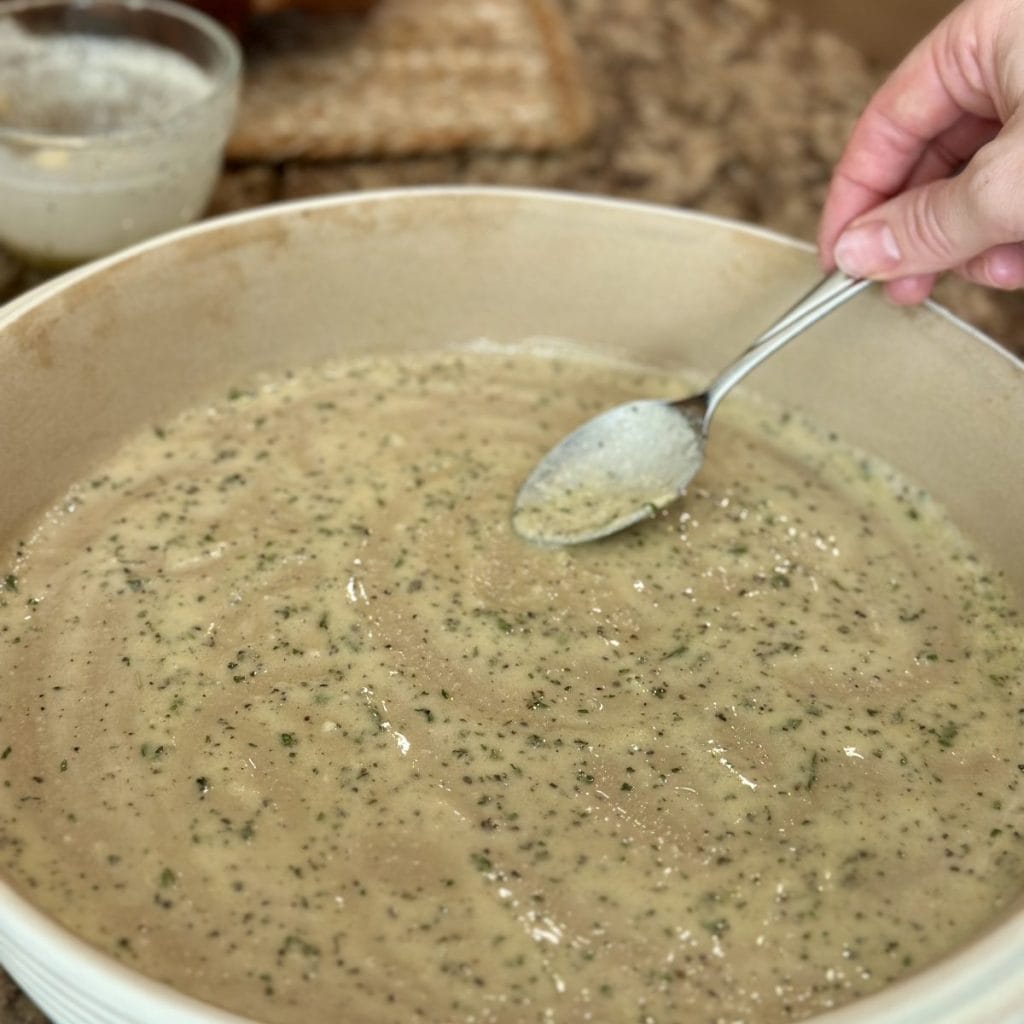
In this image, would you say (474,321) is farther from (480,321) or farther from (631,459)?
(631,459)

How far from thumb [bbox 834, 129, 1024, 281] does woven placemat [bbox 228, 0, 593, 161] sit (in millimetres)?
684

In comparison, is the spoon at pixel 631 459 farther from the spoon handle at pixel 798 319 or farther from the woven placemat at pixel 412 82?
the woven placemat at pixel 412 82

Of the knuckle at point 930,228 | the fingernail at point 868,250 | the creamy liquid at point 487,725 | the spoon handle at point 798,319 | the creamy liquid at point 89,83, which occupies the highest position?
the knuckle at point 930,228

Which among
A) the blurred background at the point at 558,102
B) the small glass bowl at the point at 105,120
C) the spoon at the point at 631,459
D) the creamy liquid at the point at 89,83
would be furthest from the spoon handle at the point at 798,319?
the creamy liquid at the point at 89,83

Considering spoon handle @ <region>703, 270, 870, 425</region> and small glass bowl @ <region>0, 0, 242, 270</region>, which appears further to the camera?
small glass bowl @ <region>0, 0, 242, 270</region>

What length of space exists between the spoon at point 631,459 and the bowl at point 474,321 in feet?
0.31

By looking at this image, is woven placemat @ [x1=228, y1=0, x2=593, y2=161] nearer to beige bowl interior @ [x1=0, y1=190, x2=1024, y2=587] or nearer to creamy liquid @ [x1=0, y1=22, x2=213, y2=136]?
creamy liquid @ [x1=0, y1=22, x2=213, y2=136]

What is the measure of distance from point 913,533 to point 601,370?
0.35 m

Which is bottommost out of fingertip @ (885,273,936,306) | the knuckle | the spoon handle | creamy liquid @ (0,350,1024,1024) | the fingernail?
creamy liquid @ (0,350,1024,1024)

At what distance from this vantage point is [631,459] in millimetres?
1155

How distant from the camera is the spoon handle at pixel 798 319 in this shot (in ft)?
3.62

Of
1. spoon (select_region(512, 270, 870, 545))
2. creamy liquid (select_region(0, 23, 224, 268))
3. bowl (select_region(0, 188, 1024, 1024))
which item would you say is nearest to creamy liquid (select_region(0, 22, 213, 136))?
creamy liquid (select_region(0, 23, 224, 268))

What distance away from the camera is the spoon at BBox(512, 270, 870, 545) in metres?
1.10

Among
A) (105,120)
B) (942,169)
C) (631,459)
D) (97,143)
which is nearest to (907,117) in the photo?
(942,169)
